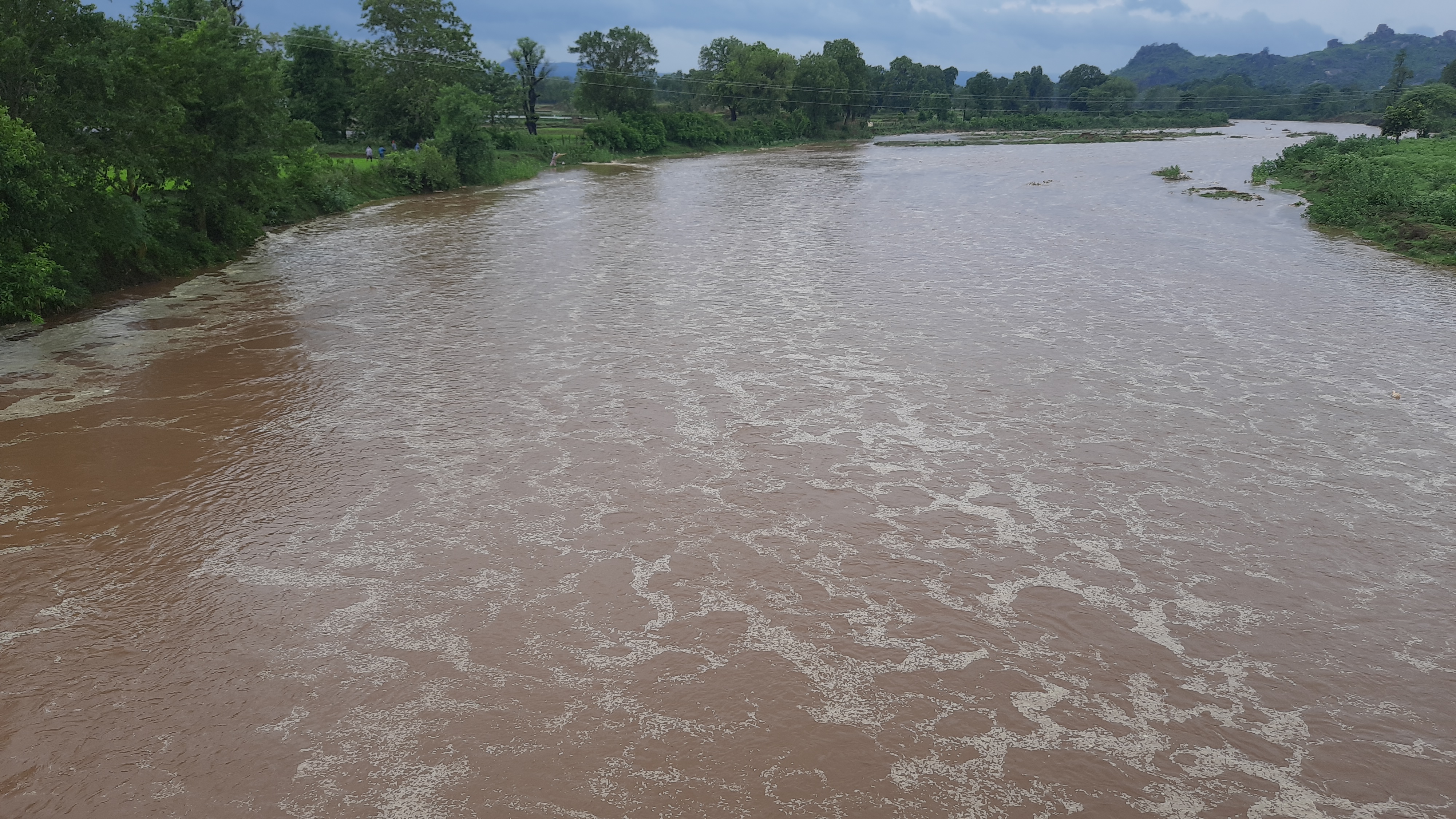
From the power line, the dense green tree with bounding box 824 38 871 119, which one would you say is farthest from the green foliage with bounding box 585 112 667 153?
the dense green tree with bounding box 824 38 871 119

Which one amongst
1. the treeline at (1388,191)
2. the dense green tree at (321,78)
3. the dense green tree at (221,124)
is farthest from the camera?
the dense green tree at (321,78)

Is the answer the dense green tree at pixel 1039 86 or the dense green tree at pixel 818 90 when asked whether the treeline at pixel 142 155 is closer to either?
the dense green tree at pixel 818 90

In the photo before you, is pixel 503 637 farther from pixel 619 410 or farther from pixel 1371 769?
pixel 1371 769

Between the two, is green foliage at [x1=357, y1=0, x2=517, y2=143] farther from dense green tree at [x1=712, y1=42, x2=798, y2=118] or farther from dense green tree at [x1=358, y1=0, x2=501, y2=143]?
dense green tree at [x1=712, y1=42, x2=798, y2=118]

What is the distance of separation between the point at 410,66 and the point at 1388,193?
50.0 m

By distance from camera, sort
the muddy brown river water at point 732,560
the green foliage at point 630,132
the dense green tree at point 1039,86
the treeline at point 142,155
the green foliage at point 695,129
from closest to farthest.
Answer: the muddy brown river water at point 732,560, the treeline at point 142,155, the green foliage at point 630,132, the green foliage at point 695,129, the dense green tree at point 1039,86

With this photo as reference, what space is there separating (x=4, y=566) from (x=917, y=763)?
10.1 m

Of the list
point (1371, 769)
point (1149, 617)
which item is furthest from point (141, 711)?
point (1371, 769)

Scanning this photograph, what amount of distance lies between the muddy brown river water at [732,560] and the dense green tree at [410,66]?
34243 mm

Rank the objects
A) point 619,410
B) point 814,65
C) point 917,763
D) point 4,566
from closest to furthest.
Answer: point 917,763, point 4,566, point 619,410, point 814,65

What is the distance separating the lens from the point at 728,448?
44.4 ft

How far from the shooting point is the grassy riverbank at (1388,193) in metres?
28.1

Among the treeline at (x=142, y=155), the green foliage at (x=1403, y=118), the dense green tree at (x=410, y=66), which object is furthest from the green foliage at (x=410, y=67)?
the green foliage at (x=1403, y=118)

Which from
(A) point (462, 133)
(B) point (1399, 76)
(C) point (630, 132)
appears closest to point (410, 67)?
(A) point (462, 133)
